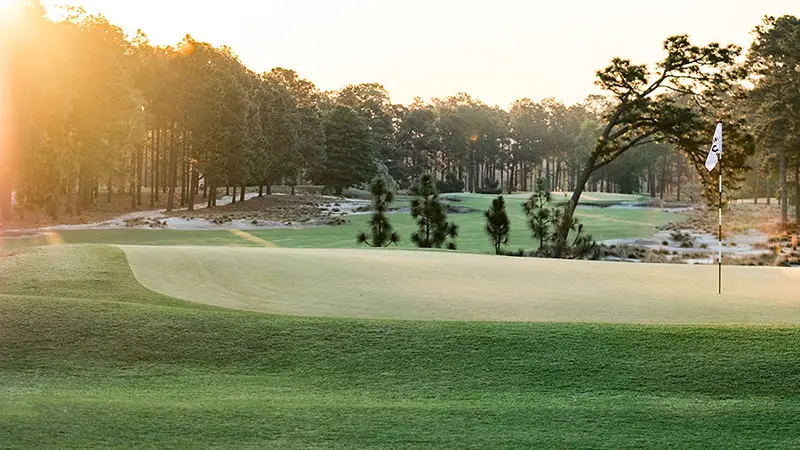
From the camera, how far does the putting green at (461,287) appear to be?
10789 mm

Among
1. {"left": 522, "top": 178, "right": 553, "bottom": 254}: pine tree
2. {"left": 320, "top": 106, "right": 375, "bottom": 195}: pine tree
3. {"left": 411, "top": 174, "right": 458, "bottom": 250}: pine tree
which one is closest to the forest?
{"left": 320, "top": 106, "right": 375, "bottom": 195}: pine tree

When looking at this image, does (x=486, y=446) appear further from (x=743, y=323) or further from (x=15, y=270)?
(x=15, y=270)

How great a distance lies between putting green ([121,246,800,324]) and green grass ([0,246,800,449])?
1666mm

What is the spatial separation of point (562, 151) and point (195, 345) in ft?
376

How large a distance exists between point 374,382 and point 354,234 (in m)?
34.9

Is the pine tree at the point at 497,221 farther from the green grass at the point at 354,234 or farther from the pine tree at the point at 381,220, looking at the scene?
the pine tree at the point at 381,220

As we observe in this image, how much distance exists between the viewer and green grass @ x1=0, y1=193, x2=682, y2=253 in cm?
3400

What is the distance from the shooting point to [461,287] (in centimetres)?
1323

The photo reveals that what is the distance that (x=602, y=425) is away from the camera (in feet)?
20.1

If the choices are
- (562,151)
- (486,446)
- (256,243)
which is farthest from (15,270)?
(562,151)

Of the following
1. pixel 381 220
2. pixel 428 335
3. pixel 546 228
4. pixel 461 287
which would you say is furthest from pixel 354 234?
pixel 428 335

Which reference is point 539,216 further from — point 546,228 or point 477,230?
point 477,230

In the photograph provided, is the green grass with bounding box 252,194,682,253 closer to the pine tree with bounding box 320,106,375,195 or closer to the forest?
the forest

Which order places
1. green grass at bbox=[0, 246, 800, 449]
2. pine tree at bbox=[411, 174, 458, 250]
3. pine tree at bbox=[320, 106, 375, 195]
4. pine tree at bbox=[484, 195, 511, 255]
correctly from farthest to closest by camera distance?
1. pine tree at bbox=[320, 106, 375, 195]
2. pine tree at bbox=[411, 174, 458, 250]
3. pine tree at bbox=[484, 195, 511, 255]
4. green grass at bbox=[0, 246, 800, 449]
